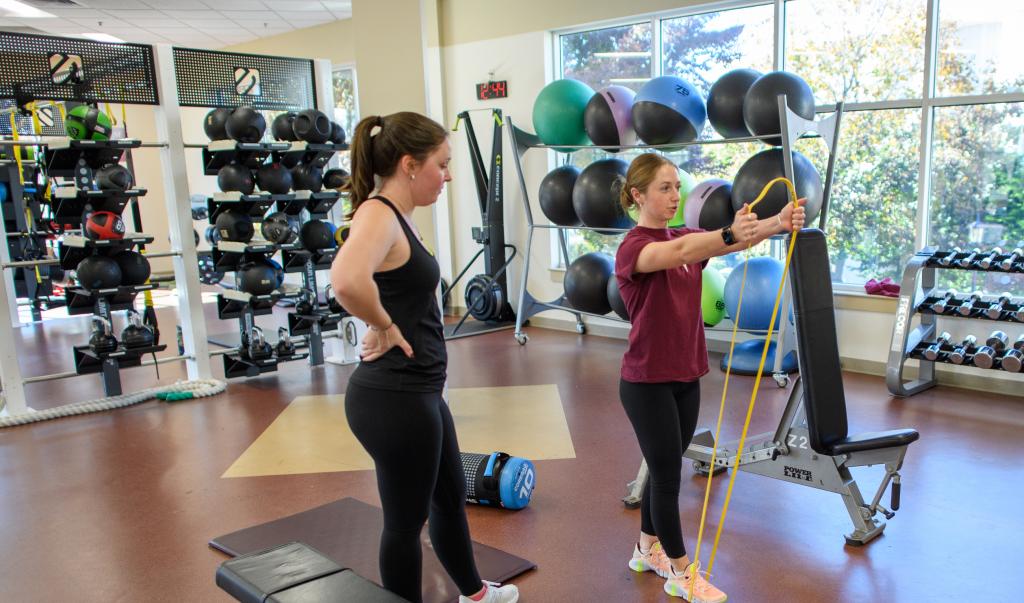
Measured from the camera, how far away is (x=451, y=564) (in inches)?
79.7

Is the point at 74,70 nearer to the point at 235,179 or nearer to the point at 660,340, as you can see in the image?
the point at 235,179

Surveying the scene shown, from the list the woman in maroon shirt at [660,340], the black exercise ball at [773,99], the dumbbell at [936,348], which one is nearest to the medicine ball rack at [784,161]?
the black exercise ball at [773,99]

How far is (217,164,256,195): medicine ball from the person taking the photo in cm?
473

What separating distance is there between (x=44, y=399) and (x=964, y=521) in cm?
503

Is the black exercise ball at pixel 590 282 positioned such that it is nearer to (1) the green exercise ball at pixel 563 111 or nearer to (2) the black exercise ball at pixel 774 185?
(1) the green exercise ball at pixel 563 111

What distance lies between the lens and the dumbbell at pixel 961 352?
13.5ft

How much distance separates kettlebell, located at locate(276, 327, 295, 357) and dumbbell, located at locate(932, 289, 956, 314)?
12.6 feet

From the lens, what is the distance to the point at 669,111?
176 inches

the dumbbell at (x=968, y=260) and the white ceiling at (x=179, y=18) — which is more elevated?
the white ceiling at (x=179, y=18)

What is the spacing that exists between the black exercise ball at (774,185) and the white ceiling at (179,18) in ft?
16.8

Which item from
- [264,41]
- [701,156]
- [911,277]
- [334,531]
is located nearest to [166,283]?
[264,41]

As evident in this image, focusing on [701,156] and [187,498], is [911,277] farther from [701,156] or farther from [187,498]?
[187,498]

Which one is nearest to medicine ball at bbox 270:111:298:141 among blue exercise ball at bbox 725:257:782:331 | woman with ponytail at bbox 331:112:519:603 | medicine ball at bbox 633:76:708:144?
medicine ball at bbox 633:76:708:144

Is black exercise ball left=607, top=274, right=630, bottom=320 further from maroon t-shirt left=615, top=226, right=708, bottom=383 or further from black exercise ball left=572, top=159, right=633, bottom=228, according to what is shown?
maroon t-shirt left=615, top=226, right=708, bottom=383
